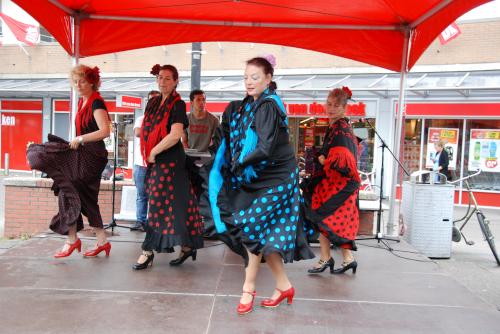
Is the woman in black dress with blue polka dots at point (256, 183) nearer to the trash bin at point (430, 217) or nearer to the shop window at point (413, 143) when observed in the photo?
the trash bin at point (430, 217)

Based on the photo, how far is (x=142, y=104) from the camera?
539 inches

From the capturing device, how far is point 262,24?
A: 6.53m

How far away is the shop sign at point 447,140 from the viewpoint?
45.6ft

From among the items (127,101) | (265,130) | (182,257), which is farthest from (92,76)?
(127,101)

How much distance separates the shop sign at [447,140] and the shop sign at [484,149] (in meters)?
0.42

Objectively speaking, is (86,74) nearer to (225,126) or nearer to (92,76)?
(92,76)

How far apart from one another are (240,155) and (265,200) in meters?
0.36

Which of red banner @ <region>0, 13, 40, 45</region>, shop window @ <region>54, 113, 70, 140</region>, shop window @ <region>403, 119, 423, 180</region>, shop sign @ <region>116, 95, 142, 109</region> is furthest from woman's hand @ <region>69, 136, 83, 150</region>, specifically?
red banner @ <region>0, 13, 40, 45</region>

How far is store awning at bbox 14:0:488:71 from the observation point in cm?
559

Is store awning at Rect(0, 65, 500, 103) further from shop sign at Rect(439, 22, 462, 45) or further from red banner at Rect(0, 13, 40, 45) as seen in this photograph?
red banner at Rect(0, 13, 40, 45)

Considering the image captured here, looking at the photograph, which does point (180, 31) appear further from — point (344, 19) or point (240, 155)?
point (240, 155)

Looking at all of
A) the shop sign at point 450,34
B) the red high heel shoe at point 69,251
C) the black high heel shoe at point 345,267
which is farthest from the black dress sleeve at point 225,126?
the shop sign at point 450,34

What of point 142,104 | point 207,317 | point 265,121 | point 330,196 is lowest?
point 207,317

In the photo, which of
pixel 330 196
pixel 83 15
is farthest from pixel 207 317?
pixel 83 15
